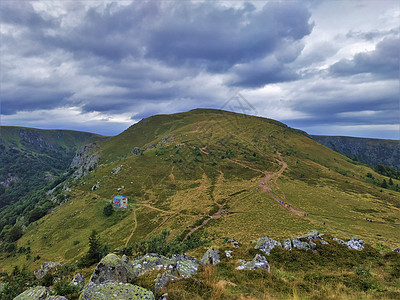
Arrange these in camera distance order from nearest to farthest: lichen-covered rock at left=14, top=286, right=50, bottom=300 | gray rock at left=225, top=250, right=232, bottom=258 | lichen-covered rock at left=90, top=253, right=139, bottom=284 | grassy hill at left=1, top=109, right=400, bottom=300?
lichen-covered rock at left=90, top=253, right=139, bottom=284 < lichen-covered rock at left=14, top=286, right=50, bottom=300 < gray rock at left=225, top=250, right=232, bottom=258 < grassy hill at left=1, top=109, right=400, bottom=300

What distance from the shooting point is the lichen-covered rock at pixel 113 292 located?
8.60 meters

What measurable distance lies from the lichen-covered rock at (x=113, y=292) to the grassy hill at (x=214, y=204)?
15522 mm

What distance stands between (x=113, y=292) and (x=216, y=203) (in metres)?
50.1

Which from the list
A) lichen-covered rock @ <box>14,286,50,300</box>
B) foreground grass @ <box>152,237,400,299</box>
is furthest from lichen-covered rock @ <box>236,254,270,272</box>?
lichen-covered rock @ <box>14,286,50,300</box>

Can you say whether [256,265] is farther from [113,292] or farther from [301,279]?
[113,292]

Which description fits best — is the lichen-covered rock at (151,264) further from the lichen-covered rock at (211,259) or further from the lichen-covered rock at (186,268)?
the lichen-covered rock at (211,259)

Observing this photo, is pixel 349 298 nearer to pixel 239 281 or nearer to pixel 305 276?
pixel 305 276

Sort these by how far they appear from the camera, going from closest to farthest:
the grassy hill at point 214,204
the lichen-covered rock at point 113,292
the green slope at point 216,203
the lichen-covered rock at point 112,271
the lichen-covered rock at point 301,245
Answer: the lichen-covered rock at point 113,292, the lichen-covered rock at point 112,271, the lichen-covered rock at point 301,245, the grassy hill at point 214,204, the green slope at point 216,203

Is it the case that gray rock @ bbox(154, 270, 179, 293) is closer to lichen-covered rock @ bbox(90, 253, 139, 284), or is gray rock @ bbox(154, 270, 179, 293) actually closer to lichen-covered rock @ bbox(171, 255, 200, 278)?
lichen-covered rock @ bbox(171, 255, 200, 278)

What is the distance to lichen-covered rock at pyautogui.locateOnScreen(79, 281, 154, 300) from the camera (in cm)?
860

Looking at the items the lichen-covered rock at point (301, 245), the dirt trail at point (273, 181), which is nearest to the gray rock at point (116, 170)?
the dirt trail at point (273, 181)

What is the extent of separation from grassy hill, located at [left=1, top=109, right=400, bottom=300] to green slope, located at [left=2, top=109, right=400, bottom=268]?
1.01ft

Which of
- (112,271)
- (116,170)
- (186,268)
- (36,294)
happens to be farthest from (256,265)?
(116,170)

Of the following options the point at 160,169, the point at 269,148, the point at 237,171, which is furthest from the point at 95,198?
the point at 269,148
